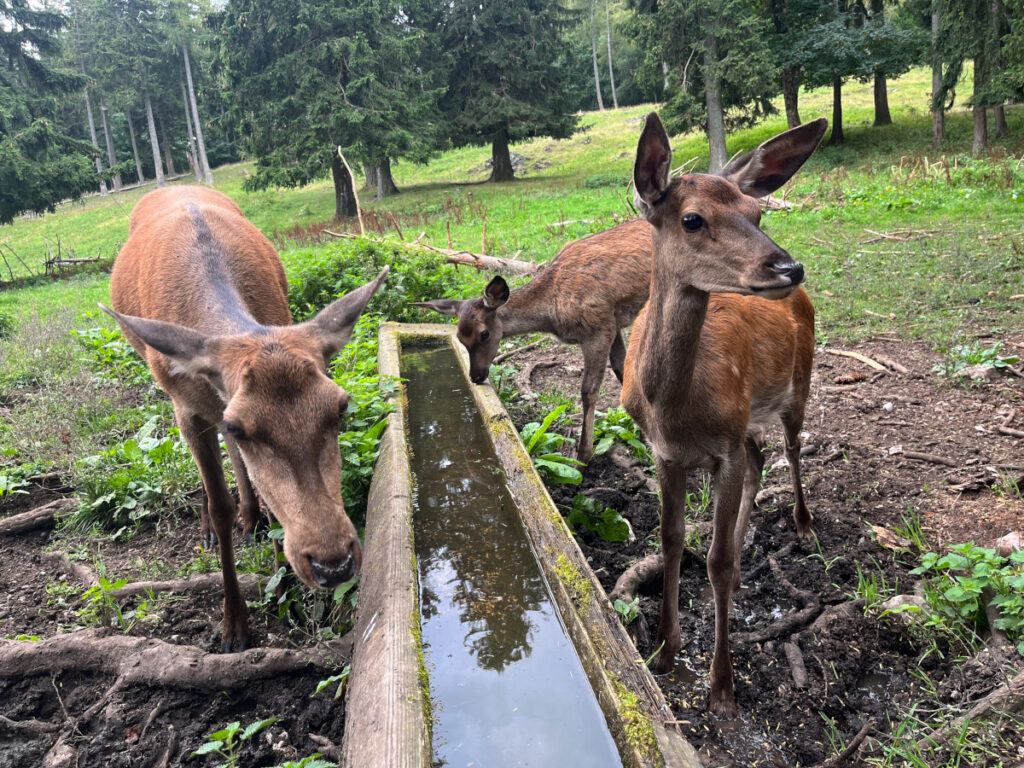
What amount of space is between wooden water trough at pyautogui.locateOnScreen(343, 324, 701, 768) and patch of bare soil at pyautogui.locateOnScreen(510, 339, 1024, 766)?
0.95 ft

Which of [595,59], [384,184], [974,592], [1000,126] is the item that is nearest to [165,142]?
[384,184]

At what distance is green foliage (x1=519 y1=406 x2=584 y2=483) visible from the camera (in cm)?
487

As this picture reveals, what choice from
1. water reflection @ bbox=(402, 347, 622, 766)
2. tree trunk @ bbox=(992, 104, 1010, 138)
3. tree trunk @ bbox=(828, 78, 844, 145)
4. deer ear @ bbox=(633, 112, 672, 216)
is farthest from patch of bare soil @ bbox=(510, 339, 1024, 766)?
tree trunk @ bbox=(828, 78, 844, 145)

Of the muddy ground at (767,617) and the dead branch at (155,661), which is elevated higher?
the dead branch at (155,661)

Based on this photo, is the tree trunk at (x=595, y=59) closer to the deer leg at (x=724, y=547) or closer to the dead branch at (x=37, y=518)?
the dead branch at (x=37, y=518)

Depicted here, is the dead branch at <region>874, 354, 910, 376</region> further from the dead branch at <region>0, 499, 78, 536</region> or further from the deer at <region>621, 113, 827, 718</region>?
the dead branch at <region>0, 499, 78, 536</region>

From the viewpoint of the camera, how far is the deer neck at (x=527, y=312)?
6.91 m

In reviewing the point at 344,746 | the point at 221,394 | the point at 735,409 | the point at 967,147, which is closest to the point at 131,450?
the point at 221,394

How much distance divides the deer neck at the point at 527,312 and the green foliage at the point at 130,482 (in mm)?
3177

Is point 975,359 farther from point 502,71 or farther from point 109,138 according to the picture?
point 109,138

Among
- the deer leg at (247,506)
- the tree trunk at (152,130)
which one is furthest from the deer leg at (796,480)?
the tree trunk at (152,130)

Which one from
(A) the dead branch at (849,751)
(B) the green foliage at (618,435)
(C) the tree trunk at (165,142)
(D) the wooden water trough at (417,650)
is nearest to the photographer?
(D) the wooden water trough at (417,650)

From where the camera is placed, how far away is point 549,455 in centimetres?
511

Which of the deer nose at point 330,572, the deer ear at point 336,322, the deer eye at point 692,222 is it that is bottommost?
the deer nose at point 330,572
